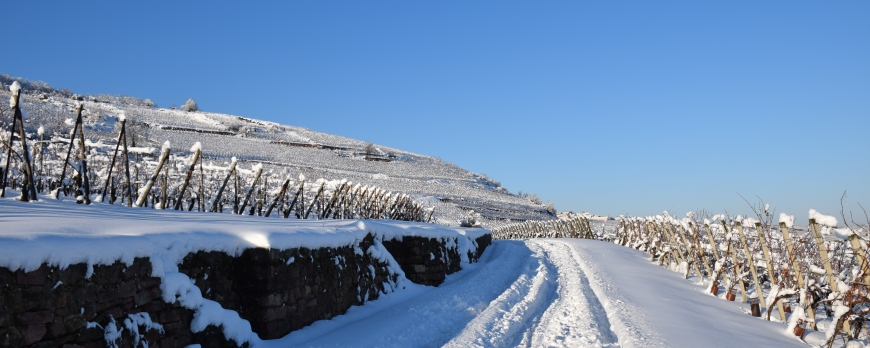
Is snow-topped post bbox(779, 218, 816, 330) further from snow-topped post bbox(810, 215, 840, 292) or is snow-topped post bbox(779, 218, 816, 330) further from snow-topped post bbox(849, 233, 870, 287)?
snow-topped post bbox(849, 233, 870, 287)

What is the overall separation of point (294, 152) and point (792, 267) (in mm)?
62303

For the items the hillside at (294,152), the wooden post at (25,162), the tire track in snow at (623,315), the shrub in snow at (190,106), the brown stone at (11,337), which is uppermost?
the shrub in snow at (190,106)

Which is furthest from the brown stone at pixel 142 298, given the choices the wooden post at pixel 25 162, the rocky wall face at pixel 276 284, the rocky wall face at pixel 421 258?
the rocky wall face at pixel 421 258

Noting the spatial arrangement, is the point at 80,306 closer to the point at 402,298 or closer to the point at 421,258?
the point at 402,298

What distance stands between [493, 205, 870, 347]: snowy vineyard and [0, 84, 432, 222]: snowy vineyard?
848 centimetres

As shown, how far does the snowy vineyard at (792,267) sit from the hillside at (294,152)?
88.6 feet

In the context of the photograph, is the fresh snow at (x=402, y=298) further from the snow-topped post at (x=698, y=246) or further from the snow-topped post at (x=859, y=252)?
the snow-topped post at (x=859, y=252)

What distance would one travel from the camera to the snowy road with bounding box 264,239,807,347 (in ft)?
19.0

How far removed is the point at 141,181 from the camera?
17.2 meters

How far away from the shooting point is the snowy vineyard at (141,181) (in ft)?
28.3

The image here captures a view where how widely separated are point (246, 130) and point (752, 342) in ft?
257

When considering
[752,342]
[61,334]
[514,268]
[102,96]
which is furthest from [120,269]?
[102,96]

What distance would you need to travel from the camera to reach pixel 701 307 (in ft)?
27.5

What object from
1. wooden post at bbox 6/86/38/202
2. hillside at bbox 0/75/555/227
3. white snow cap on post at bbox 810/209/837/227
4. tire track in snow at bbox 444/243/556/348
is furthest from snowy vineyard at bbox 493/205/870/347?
hillside at bbox 0/75/555/227
